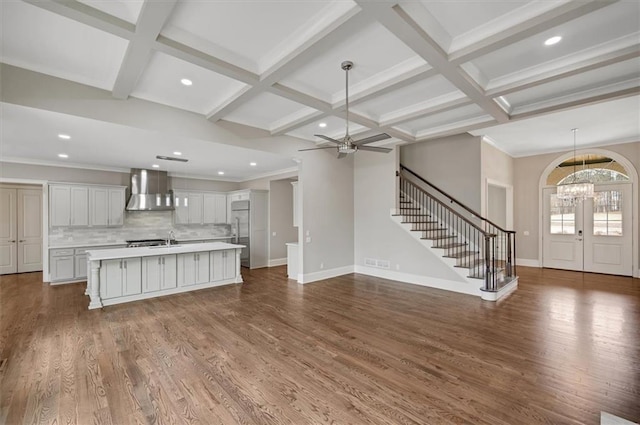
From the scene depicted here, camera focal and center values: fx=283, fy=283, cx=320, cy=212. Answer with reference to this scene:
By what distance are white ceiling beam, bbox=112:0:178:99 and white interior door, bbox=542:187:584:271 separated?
898 centimetres

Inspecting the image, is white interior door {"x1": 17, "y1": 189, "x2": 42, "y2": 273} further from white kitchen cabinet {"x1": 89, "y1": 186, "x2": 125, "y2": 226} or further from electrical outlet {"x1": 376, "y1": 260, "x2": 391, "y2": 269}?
electrical outlet {"x1": 376, "y1": 260, "x2": 391, "y2": 269}

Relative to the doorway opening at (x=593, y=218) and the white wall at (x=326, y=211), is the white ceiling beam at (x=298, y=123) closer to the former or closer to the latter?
the white wall at (x=326, y=211)

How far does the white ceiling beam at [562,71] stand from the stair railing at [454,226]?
262 cm

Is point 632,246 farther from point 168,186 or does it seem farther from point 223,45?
point 168,186

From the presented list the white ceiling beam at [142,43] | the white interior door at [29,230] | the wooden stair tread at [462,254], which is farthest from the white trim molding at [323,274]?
the white interior door at [29,230]

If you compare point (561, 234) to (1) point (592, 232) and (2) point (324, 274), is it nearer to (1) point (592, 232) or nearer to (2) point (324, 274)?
(1) point (592, 232)

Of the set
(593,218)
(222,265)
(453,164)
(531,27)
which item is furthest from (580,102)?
(222,265)

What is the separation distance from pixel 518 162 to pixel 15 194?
1404 cm

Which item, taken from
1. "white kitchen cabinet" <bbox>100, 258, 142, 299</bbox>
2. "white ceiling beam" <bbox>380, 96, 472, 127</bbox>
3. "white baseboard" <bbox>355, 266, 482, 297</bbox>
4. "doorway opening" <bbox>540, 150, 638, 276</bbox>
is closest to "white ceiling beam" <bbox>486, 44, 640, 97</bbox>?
"white ceiling beam" <bbox>380, 96, 472, 127</bbox>

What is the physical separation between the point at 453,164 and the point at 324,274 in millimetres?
3971

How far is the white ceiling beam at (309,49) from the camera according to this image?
2.40 metres

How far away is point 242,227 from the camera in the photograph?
28.1ft

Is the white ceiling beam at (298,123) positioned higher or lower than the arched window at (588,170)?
higher

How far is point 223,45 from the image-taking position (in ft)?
9.55
